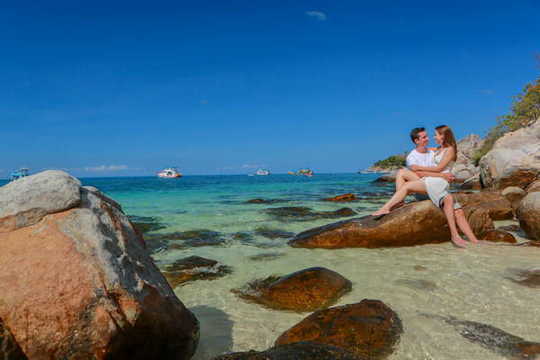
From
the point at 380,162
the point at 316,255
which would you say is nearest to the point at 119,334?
the point at 316,255

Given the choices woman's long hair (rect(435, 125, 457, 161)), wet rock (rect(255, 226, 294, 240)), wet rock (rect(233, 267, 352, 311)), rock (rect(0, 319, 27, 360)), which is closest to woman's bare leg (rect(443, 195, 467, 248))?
woman's long hair (rect(435, 125, 457, 161))

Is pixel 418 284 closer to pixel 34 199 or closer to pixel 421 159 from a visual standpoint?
pixel 421 159

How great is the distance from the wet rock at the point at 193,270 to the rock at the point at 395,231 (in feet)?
7.21

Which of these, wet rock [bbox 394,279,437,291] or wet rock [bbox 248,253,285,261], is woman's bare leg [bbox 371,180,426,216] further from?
wet rock [bbox 394,279,437,291]

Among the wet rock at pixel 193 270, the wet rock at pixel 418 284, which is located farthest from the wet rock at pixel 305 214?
the wet rock at pixel 418 284

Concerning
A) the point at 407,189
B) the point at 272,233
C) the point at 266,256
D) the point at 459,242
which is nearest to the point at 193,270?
Answer: the point at 266,256

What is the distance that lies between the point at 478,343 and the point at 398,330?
66 cm

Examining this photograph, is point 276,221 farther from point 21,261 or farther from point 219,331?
point 21,261

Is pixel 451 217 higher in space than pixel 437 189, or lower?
lower

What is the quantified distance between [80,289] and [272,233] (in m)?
7.19

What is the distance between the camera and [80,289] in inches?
95.6

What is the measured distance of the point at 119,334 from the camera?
2.45m

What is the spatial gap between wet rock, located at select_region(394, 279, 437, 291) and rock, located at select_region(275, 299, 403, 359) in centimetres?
137

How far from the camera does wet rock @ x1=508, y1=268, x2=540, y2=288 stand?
447cm
